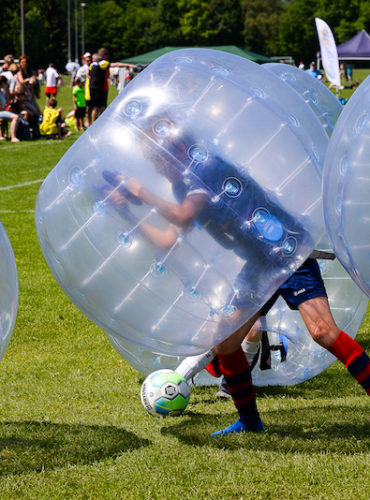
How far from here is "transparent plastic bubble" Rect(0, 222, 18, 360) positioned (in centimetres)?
360

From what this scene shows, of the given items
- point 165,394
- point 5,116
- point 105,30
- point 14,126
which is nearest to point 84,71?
point 14,126

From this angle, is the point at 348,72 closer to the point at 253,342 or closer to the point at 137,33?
the point at 253,342

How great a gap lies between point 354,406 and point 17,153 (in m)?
13.3

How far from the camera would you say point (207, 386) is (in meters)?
5.14

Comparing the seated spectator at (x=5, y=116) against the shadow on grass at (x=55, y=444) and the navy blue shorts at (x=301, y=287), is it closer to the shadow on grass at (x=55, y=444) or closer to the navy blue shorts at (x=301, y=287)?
the shadow on grass at (x=55, y=444)

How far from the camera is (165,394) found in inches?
174

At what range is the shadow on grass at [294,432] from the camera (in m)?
3.96

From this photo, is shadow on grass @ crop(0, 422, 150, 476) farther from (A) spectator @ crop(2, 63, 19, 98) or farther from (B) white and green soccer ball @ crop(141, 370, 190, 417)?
(A) spectator @ crop(2, 63, 19, 98)

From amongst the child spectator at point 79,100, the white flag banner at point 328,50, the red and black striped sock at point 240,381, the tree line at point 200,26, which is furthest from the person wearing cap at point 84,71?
the tree line at point 200,26

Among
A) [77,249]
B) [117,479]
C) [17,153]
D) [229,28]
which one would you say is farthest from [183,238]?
[229,28]

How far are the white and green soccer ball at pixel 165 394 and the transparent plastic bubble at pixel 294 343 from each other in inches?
12.5

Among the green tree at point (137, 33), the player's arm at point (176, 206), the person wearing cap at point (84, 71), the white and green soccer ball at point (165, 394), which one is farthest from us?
the green tree at point (137, 33)

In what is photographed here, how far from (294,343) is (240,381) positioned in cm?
96

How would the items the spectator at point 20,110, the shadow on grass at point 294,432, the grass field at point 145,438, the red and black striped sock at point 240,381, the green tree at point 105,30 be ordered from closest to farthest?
the grass field at point 145,438, the shadow on grass at point 294,432, the red and black striped sock at point 240,381, the spectator at point 20,110, the green tree at point 105,30
